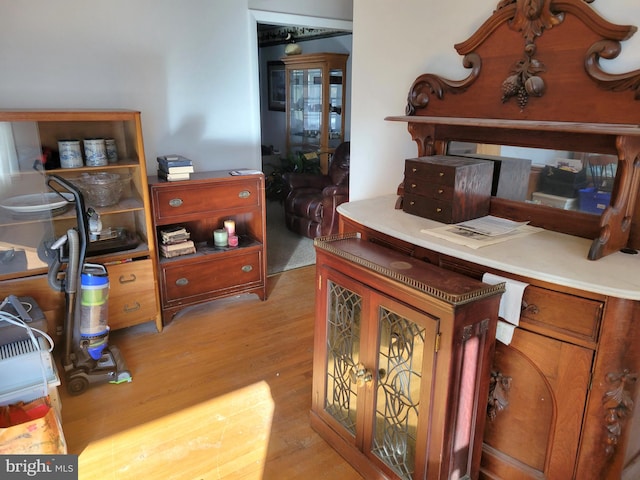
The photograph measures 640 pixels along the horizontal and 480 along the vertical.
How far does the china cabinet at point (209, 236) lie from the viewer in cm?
290

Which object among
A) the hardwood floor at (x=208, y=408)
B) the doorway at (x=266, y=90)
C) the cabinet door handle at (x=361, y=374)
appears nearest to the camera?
the cabinet door handle at (x=361, y=374)

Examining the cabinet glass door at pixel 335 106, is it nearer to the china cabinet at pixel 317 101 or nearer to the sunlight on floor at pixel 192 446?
the china cabinet at pixel 317 101

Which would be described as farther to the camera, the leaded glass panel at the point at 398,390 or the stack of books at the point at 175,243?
the stack of books at the point at 175,243

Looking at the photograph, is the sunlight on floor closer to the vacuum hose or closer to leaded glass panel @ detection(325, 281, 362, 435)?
leaded glass panel @ detection(325, 281, 362, 435)

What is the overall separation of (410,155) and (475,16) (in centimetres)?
70

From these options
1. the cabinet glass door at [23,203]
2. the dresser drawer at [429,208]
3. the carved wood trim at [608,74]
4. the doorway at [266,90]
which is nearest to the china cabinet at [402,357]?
the dresser drawer at [429,208]

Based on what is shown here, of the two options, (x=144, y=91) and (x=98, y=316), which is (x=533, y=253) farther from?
(x=144, y=91)

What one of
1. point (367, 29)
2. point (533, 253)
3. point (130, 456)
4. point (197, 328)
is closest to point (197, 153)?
point (197, 328)

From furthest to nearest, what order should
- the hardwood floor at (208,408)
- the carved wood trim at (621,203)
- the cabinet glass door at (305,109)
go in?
the cabinet glass door at (305,109)
the hardwood floor at (208,408)
the carved wood trim at (621,203)

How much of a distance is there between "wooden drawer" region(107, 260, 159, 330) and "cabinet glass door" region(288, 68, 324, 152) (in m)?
3.44

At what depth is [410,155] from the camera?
2412mm

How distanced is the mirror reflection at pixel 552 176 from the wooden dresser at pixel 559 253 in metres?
0.02

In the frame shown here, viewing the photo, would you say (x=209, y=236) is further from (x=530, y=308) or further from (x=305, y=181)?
(x=530, y=308)

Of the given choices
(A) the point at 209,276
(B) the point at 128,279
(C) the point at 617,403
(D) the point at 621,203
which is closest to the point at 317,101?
(A) the point at 209,276
